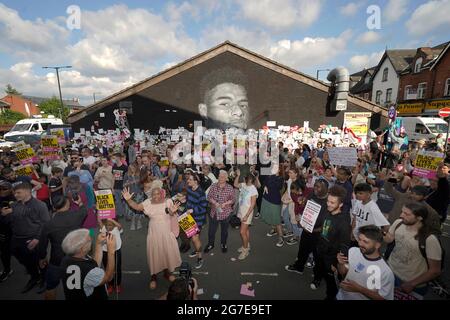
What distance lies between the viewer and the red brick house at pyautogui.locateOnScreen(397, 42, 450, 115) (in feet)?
78.1

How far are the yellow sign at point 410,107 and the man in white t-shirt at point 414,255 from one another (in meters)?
32.0

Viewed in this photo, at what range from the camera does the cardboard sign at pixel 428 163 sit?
5031mm

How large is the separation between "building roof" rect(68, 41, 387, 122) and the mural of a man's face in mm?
1955

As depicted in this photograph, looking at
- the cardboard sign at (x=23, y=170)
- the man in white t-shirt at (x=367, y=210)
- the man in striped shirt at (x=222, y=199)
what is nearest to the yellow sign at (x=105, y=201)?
the man in striped shirt at (x=222, y=199)

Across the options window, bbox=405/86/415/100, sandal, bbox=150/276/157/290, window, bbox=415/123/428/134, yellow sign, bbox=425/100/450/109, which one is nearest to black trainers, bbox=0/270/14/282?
sandal, bbox=150/276/157/290

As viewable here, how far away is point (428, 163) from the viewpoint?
5184 millimetres

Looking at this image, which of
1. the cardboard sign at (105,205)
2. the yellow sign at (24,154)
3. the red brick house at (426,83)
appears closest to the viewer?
the cardboard sign at (105,205)

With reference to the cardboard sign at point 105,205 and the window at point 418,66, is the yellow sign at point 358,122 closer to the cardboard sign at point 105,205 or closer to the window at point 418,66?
the cardboard sign at point 105,205

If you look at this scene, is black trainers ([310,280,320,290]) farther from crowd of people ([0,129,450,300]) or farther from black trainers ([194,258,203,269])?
black trainers ([194,258,203,269])

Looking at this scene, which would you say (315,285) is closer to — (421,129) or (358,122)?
(358,122)

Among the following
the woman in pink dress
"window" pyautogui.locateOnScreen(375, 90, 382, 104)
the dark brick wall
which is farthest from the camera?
"window" pyautogui.locateOnScreen(375, 90, 382, 104)

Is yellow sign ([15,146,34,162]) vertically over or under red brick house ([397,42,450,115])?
under

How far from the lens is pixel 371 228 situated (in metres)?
2.58

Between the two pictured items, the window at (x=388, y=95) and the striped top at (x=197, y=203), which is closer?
the striped top at (x=197, y=203)
